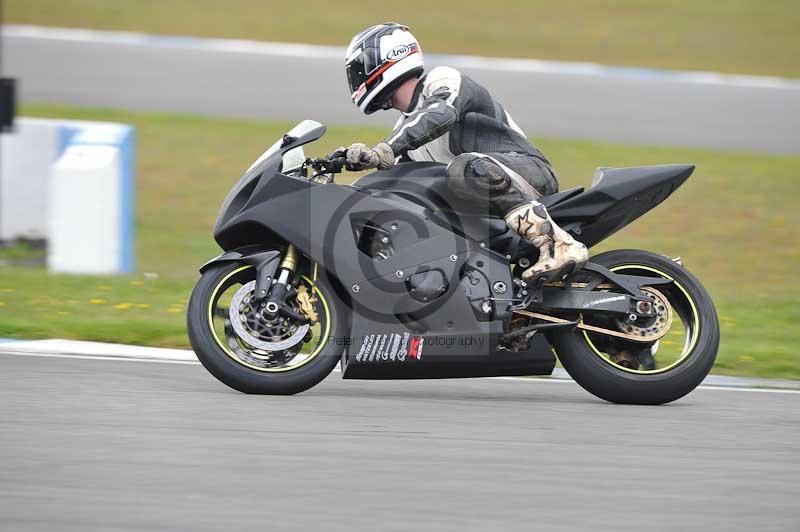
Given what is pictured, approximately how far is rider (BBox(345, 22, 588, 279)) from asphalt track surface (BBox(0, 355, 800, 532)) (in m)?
0.83

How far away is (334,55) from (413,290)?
12.4 meters

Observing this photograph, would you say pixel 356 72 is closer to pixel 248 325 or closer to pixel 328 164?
pixel 328 164

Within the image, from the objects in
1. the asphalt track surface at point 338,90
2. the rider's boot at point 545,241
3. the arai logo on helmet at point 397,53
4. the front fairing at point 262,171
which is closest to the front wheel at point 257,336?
the front fairing at point 262,171

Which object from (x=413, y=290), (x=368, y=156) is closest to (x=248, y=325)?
(x=413, y=290)

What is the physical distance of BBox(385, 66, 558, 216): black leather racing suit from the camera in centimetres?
583

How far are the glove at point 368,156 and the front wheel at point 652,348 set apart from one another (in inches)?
42.2

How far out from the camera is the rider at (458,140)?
5820 millimetres

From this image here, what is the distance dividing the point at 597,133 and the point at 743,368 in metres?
8.68

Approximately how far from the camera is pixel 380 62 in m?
5.95

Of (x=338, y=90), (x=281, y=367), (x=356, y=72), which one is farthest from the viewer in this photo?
(x=338, y=90)

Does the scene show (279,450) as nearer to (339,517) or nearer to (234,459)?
(234,459)

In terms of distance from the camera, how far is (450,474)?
464 centimetres

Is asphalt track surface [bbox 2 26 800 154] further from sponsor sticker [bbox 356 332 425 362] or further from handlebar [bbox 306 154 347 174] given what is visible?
sponsor sticker [bbox 356 332 425 362]

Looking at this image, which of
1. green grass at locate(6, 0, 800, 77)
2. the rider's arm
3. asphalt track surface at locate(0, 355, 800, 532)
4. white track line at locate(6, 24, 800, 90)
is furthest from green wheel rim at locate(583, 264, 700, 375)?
green grass at locate(6, 0, 800, 77)
